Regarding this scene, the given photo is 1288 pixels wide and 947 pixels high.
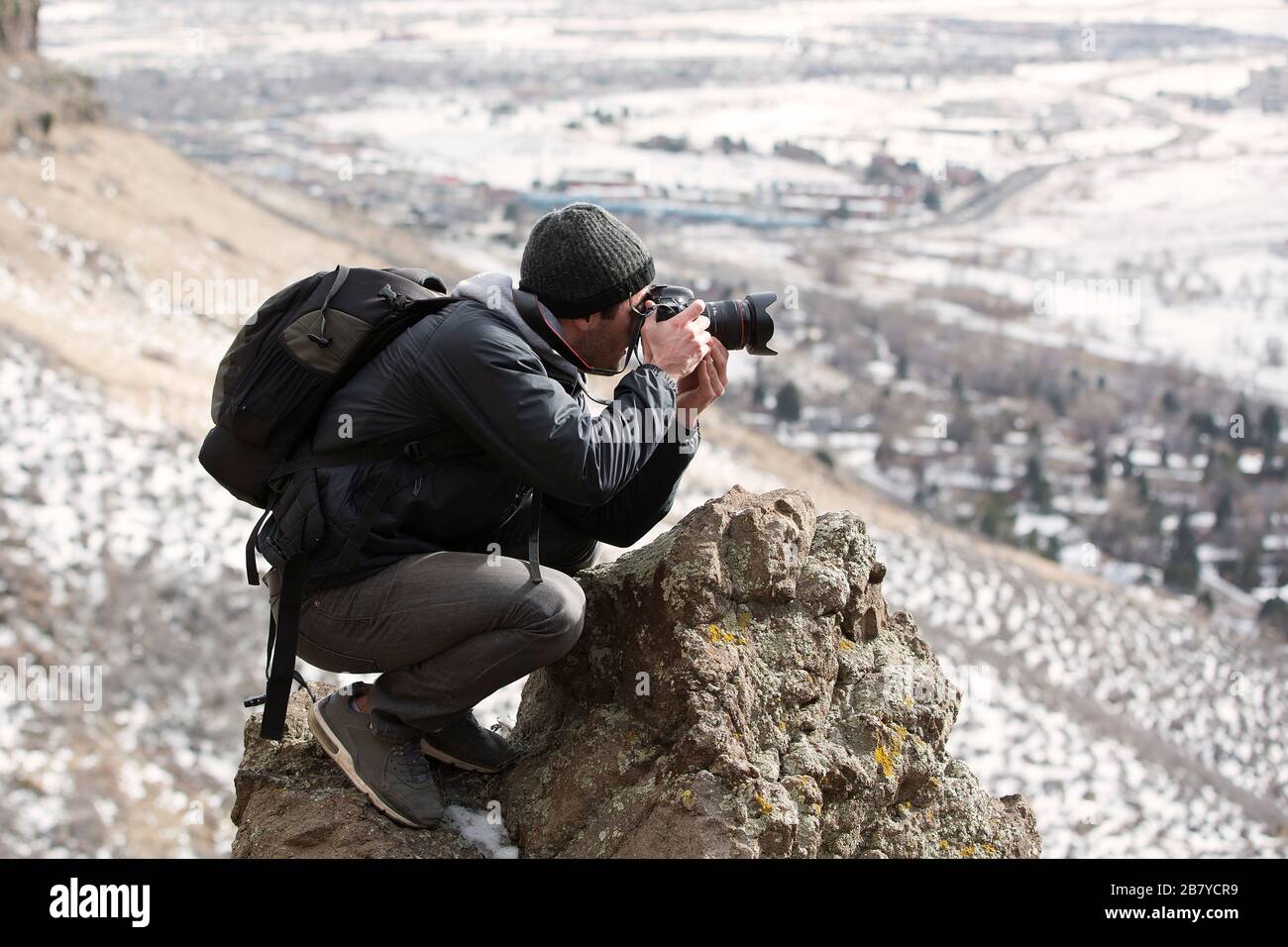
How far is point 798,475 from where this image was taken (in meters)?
48.0

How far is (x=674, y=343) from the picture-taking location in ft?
16.5

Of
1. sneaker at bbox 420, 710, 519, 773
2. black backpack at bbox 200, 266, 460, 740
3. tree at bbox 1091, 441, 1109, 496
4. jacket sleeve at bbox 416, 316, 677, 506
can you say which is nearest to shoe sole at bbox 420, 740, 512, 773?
sneaker at bbox 420, 710, 519, 773

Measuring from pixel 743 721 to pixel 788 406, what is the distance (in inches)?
2735

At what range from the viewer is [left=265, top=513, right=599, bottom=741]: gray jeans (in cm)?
494

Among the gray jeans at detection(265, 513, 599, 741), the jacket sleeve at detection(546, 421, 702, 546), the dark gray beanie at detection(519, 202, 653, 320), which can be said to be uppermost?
the dark gray beanie at detection(519, 202, 653, 320)

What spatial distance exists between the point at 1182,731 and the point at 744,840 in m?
28.8

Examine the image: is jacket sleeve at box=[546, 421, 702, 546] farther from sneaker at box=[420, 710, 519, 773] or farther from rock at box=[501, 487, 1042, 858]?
sneaker at box=[420, 710, 519, 773]

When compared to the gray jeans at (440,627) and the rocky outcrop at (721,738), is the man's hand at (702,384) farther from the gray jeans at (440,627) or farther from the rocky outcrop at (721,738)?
the gray jeans at (440,627)

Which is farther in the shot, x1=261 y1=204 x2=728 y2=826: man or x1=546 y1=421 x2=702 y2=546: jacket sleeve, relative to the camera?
x1=546 y1=421 x2=702 y2=546: jacket sleeve

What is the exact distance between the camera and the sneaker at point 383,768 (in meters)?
5.24

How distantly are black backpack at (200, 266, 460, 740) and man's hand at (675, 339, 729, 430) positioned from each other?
994mm

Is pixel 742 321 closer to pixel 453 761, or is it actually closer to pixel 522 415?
pixel 522 415

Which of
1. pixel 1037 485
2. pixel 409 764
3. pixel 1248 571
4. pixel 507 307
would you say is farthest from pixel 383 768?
pixel 1037 485
